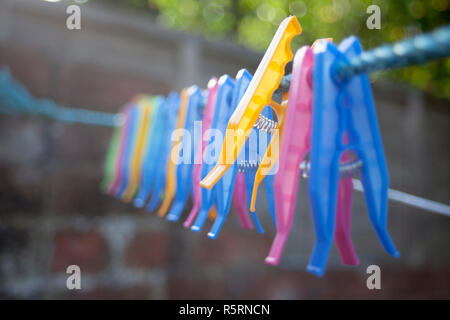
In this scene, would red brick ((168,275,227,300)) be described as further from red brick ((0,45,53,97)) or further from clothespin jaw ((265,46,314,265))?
clothespin jaw ((265,46,314,265))

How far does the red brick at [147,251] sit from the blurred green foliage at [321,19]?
0.80 m

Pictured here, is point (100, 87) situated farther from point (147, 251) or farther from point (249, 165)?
point (249, 165)

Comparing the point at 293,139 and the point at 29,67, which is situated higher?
the point at 29,67

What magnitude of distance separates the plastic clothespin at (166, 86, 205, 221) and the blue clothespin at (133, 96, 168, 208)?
0.57ft

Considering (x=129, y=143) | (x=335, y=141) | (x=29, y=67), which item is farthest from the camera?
(x=29, y=67)

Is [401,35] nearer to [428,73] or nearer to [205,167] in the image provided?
[428,73]

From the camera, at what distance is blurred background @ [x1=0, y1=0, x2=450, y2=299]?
1247 mm

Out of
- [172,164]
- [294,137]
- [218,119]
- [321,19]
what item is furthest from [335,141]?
[321,19]

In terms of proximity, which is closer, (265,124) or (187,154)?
(265,124)

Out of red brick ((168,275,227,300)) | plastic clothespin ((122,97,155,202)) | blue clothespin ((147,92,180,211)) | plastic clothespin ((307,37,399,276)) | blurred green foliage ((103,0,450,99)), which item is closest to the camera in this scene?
plastic clothespin ((307,37,399,276))

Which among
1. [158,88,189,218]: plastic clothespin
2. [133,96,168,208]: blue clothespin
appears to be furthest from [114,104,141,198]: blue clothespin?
[158,88,189,218]: plastic clothespin

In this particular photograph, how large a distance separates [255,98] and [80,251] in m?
1.15

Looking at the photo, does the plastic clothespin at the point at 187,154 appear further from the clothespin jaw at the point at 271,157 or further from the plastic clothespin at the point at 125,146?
the plastic clothespin at the point at 125,146

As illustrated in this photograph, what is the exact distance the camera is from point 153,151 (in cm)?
75
